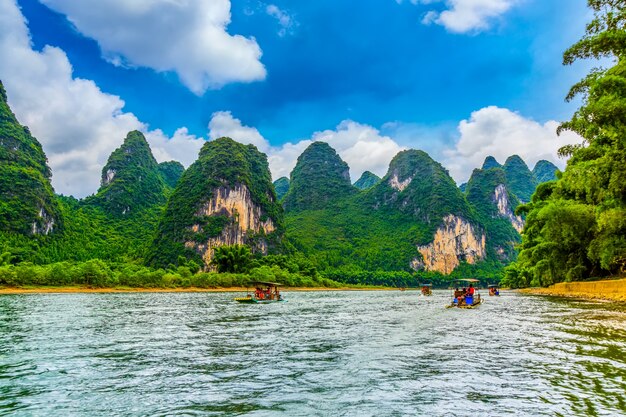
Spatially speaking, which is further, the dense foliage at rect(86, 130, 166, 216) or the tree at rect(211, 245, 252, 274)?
the dense foliage at rect(86, 130, 166, 216)

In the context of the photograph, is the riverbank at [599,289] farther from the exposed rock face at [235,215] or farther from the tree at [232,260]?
the exposed rock face at [235,215]

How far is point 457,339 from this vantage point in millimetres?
15367

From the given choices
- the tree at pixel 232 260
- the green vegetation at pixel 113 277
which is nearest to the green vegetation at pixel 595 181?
the green vegetation at pixel 113 277

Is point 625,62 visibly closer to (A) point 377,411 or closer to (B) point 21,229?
(A) point 377,411

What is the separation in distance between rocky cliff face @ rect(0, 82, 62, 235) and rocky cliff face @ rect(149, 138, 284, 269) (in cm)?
2872

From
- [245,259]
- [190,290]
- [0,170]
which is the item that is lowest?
[190,290]

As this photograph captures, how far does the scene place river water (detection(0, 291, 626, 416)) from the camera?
7.38 meters

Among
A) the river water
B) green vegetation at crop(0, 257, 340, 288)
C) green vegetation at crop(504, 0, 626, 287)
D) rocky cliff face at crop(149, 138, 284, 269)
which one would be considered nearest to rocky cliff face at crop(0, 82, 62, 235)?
rocky cliff face at crop(149, 138, 284, 269)

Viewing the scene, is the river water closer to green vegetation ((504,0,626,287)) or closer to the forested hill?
green vegetation ((504,0,626,287))

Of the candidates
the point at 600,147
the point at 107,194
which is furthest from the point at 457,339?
the point at 107,194

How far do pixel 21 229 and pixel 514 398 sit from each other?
11860cm

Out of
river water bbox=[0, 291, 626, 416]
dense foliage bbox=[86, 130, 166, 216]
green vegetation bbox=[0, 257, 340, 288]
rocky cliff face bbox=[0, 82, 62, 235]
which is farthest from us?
dense foliage bbox=[86, 130, 166, 216]

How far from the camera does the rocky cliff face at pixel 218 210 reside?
449 ft

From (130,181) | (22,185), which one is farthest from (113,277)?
(130,181)
